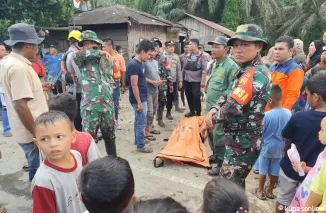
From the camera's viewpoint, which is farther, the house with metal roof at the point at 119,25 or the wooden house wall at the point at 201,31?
the wooden house wall at the point at 201,31

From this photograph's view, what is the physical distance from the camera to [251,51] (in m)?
2.45

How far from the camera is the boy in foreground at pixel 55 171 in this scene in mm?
1647

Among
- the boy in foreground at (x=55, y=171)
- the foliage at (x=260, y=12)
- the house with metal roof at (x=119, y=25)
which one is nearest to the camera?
the boy in foreground at (x=55, y=171)

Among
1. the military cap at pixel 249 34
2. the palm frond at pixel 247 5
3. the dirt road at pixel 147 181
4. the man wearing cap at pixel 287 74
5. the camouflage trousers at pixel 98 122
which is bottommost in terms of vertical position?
the dirt road at pixel 147 181

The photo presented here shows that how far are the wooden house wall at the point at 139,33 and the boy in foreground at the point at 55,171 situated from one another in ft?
34.1

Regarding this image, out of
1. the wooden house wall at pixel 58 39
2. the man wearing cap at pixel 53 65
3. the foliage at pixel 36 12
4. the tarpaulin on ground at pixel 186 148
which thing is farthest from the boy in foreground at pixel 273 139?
the wooden house wall at pixel 58 39

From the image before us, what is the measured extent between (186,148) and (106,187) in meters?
3.17

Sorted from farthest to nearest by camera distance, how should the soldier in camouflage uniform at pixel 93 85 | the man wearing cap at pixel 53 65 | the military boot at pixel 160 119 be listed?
the man wearing cap at pixel 53 65
the military boot at pixel 160 119
the soldier in camouflage uniform at pixel 93 85

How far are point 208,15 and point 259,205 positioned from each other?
72.8 feet

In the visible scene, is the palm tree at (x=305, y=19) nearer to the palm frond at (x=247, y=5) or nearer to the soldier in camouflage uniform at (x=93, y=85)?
the palm frond at (x=247, y=5)

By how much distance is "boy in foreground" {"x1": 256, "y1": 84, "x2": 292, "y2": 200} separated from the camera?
3.19 m

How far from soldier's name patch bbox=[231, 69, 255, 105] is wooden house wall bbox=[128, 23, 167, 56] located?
32.7ft

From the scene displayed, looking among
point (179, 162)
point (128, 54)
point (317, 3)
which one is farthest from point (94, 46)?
point (317, 3)

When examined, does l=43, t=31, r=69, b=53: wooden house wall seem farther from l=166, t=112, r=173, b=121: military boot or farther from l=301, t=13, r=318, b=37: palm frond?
l=301, t=13, r=318, b=37: palm frond
